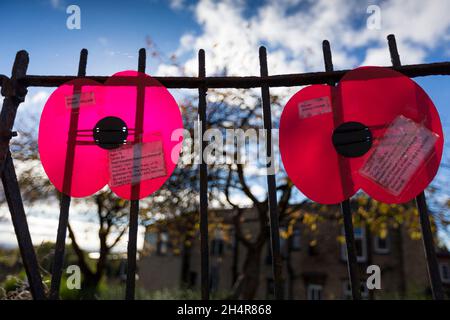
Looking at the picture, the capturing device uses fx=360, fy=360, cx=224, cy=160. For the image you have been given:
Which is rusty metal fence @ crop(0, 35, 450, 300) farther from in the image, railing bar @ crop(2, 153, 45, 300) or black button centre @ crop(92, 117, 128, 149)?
black button centre @ crop(92, 117, 128, 149)

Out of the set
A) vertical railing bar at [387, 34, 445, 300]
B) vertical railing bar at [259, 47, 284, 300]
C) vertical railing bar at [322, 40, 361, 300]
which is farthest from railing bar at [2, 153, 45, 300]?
vertical railing bar at [387, 34, 445, 300]

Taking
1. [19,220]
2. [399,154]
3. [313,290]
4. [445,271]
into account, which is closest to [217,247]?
[313,290]

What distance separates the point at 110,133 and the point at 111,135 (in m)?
0.01

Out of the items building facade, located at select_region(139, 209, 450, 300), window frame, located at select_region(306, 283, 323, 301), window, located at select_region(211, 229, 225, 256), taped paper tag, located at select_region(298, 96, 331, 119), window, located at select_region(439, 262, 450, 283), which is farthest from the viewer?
window, located at select_region(211, 229, 225, 256)

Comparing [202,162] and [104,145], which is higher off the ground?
[104,145]

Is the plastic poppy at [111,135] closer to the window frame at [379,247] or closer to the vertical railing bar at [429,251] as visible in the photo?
the vertical railing bar at [429,251]

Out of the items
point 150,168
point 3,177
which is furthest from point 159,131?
point 3,177

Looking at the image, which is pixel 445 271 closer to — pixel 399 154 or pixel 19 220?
pixel 399 154

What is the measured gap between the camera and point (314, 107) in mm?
1963

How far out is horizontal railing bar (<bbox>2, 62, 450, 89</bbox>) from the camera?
6.21 ft

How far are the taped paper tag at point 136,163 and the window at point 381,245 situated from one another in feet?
65.7
